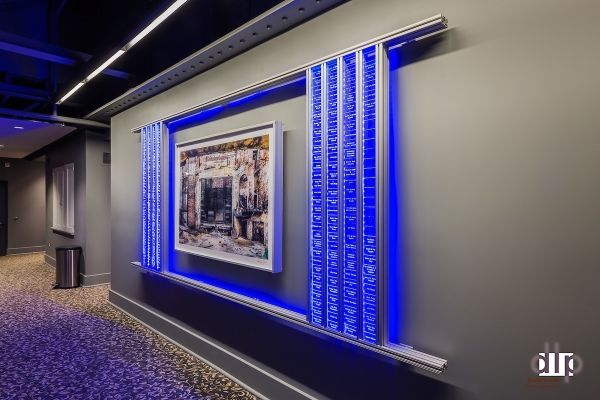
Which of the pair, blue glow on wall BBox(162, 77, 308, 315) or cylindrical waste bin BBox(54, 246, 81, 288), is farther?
cylindrical waste bin BBox(54, 246, 81, 288)

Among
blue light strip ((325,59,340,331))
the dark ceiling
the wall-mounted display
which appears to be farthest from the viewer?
the wall-mounted display

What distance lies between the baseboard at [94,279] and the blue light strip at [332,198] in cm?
564

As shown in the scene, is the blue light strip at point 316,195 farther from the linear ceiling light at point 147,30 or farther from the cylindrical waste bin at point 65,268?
the cylindrical waste bin at point 65,268

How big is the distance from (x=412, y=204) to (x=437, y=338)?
67cm

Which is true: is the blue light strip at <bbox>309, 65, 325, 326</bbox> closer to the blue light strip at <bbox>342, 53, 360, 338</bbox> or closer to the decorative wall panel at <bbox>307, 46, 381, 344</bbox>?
the decorative wall panel at <bbox>307, 46, 381, 344</bbox>

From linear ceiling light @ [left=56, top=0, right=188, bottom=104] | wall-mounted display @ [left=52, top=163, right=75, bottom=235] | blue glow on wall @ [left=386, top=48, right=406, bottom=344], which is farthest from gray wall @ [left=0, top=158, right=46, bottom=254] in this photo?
blue glow on wall @ [left=386, top=48, right=406, bottom=344]

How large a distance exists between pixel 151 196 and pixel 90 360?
1.63 meters

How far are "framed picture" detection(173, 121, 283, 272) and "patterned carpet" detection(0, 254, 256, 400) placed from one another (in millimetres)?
1008

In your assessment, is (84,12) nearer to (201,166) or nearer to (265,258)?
(201,166)

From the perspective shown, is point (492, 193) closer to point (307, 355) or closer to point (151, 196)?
point (307, 355)

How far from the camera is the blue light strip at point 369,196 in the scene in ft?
5.96

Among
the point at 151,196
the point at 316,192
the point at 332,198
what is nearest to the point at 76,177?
the point at 151,196

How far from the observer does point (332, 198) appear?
2018 millimetres

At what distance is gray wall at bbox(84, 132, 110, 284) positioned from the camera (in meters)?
6.04
